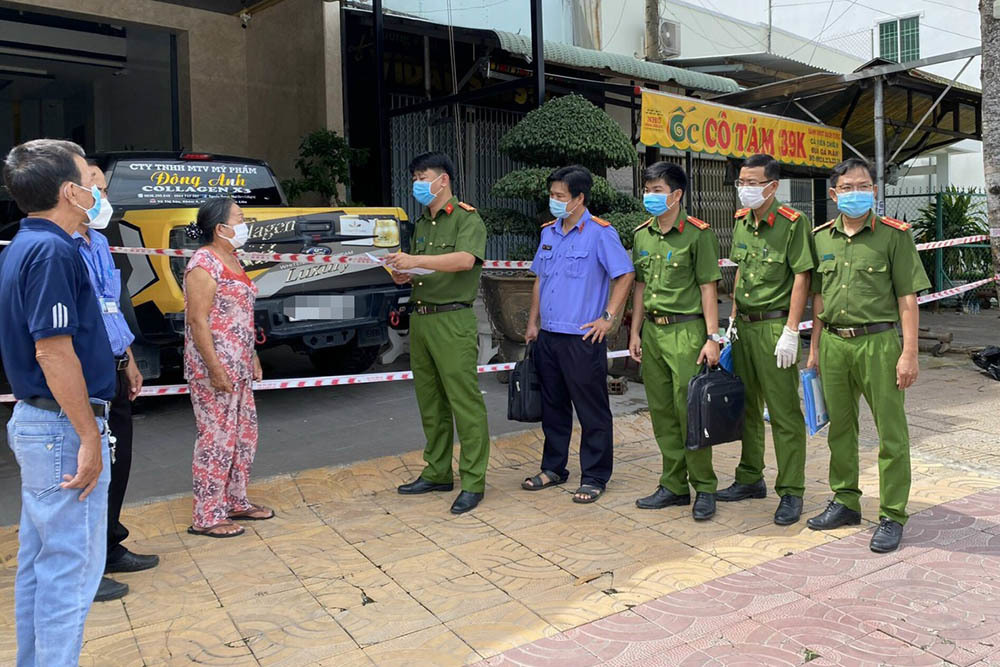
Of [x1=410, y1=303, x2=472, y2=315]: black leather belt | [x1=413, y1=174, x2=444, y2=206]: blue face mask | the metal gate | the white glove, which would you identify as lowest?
the white glove

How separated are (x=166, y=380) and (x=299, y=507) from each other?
11.7 feet

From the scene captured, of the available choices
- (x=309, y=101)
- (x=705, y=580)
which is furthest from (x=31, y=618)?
(x=309, y=101)

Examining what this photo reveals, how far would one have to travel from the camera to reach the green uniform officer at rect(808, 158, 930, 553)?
151 inches

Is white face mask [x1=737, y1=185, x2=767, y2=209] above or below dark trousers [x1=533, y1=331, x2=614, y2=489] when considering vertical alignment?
above

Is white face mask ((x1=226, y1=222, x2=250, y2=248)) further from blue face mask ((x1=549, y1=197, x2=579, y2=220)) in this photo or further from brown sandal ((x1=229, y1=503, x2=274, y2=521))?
blue face mask ((x1=549, y1=197, x2=579, y2=220))

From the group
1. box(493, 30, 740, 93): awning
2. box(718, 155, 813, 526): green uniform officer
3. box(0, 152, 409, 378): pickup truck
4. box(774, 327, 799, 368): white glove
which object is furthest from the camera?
box(493, 30, 740, 93): awning

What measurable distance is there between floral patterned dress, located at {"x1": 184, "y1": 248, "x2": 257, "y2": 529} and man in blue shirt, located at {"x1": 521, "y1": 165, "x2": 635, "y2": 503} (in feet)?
5.21

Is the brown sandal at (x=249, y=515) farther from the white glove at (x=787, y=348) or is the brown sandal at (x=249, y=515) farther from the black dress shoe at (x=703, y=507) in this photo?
the white glove at (x=787, y=348)

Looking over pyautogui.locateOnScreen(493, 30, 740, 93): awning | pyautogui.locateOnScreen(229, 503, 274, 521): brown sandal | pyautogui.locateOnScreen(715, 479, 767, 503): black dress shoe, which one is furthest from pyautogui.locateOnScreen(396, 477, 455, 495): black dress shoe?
pyautogui.locateOnScreen(493, 30, 740, 93): awning

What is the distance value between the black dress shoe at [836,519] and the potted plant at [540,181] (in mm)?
3196

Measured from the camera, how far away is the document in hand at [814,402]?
13.6 ft

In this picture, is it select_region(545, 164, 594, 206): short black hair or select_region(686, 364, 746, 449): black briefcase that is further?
select_region(545, 164, 594, 206): short black hair

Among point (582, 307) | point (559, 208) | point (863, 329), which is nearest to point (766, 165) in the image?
point (863, 329)

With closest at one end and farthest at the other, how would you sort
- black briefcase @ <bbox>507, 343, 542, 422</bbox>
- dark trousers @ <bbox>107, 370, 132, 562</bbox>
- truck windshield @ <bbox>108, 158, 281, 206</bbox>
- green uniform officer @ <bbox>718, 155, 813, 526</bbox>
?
dark trousers @ <bbox>107, 370, 132, 562</bbox>, green uniform officer @ <bbox>718, 155, 813, 526</bbox>, black briefcase @ <bbox>507, 343, 542, 422</bbox>, truck windshield @ <bbox>108, 158, 281, 206</bbox>
